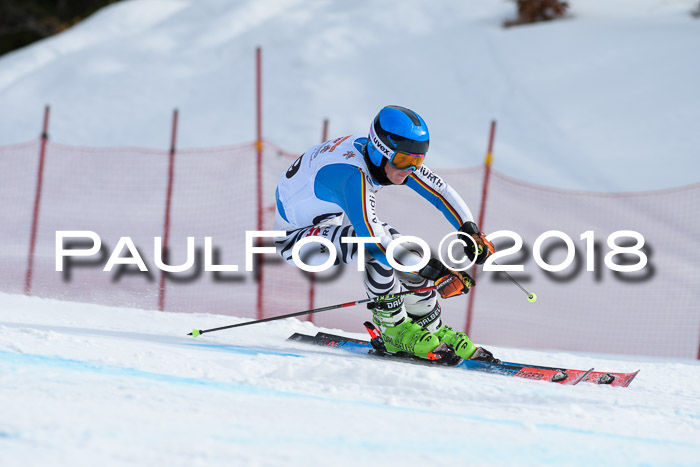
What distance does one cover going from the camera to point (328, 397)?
3.00 meters

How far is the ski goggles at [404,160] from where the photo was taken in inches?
155

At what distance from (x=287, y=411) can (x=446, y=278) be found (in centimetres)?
156

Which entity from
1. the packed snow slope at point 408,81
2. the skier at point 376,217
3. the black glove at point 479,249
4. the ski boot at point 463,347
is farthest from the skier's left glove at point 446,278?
the packed snow slope at point 408,81

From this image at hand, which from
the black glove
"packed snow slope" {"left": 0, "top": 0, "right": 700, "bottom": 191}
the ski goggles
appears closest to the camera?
the ski goggles

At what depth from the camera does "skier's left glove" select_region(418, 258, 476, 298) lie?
12.6 feet

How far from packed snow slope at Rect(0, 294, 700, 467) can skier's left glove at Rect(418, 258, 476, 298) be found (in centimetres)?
44

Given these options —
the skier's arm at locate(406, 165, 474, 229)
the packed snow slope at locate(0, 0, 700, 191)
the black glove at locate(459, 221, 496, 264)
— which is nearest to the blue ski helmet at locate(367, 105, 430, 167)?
the skier's arm at locate(406, 165, 474, 229)

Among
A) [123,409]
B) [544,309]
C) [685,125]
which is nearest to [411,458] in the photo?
[123,409]

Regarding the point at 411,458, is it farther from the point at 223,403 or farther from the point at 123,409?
the point at 123,409

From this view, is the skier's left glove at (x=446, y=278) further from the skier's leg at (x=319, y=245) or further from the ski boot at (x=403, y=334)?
the skier's leg at (x=319, y=245)

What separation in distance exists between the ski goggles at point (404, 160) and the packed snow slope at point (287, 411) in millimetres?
1099

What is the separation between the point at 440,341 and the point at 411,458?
2.07 meters

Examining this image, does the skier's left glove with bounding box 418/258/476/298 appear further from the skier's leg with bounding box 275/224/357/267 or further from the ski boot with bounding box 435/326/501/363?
the skier's leg with bounding box 275/224/357/267

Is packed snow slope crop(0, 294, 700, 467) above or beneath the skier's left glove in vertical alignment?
beneath
